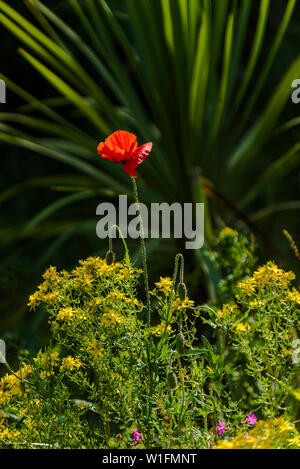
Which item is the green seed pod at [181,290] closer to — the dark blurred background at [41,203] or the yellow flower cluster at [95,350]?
the yellow flower cluster at [95,350]

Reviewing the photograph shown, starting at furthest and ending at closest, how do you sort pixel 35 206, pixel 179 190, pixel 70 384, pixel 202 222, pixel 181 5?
pixel 35 206, pixel 179 190, pixel 181 5, pixel 202 222, pixel 70 384

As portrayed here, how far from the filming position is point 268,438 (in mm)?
550

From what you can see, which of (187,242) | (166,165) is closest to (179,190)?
(166,165)

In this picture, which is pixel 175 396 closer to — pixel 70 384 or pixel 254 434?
pixel 254 434

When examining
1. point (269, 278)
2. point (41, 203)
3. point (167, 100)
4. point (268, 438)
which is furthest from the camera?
point (41, 203)

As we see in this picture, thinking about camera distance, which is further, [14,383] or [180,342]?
[14,383]

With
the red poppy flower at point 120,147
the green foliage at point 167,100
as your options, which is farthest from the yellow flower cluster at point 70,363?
the green foliage at point 167,100

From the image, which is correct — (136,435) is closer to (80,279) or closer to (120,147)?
(80,279)

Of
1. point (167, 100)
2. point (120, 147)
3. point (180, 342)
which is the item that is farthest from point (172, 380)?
point (167, 100)

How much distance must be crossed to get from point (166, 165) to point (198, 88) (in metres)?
0.22

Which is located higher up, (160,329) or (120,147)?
(120,147)

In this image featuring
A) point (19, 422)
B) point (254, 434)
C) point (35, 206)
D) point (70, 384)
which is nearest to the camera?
point (254, 434)

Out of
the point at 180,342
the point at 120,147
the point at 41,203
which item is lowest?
the point at 180,342

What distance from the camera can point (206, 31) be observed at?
1.38 m
